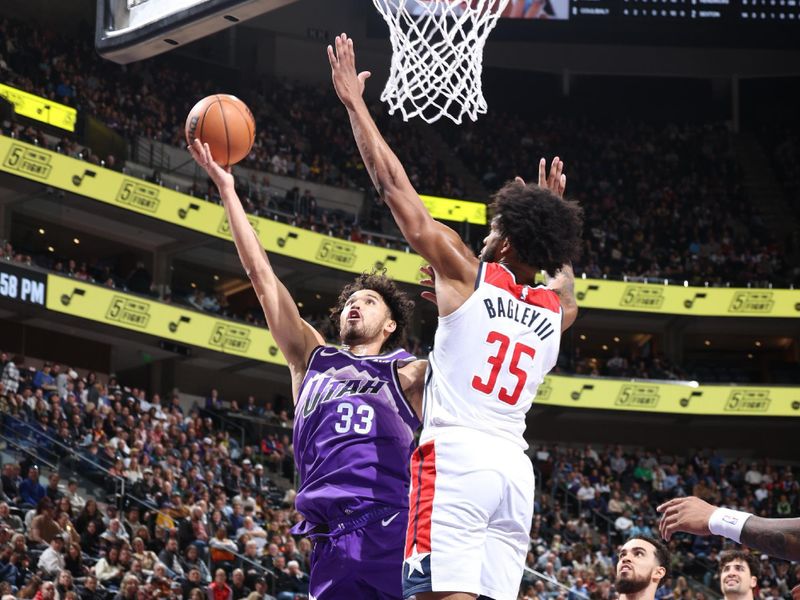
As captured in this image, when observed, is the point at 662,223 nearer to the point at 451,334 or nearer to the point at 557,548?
the point at 557,548

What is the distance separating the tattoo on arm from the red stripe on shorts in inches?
41.8

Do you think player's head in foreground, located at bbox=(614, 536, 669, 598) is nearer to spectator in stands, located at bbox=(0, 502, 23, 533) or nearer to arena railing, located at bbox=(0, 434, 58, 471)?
spectator in stands, located at bbox=(0, 502, 23, 533)

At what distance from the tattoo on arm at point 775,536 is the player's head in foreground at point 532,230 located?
3.59 feet

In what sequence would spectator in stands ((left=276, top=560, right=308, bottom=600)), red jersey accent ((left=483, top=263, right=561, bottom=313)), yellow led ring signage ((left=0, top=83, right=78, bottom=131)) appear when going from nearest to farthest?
red jersey accent ((left=483, top=263, right=561, bottom=313)) < spectator in stands ((left=276, top=560, right=308, bottom=600)) < yellow led ring signage ((left=0, top=83, right=78, bottom=131))

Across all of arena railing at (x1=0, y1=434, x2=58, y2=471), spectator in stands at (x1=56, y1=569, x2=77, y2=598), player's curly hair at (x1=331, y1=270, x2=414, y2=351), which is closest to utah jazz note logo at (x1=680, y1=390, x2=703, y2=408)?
arena railing at (x1=0, y1=434, x2=58, y2=471)

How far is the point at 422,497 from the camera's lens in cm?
388

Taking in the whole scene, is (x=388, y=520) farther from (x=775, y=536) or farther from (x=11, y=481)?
(x=11, y=481)

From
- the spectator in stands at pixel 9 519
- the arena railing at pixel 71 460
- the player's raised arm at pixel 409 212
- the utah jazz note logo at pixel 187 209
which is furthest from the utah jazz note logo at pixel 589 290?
the player's raised arm at pixel 409 212

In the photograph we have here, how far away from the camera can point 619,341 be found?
32.0 meters

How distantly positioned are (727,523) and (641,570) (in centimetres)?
197

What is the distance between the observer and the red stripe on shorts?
12.5 ft

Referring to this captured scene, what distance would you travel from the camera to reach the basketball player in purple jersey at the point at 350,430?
4434 millimetres

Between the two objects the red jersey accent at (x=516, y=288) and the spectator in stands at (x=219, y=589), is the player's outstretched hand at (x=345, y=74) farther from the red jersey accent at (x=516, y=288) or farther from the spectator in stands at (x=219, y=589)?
the spectator in stands at (x=219, y=589)

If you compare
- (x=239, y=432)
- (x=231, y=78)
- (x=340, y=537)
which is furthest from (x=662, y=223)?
(x=340, y=537)
